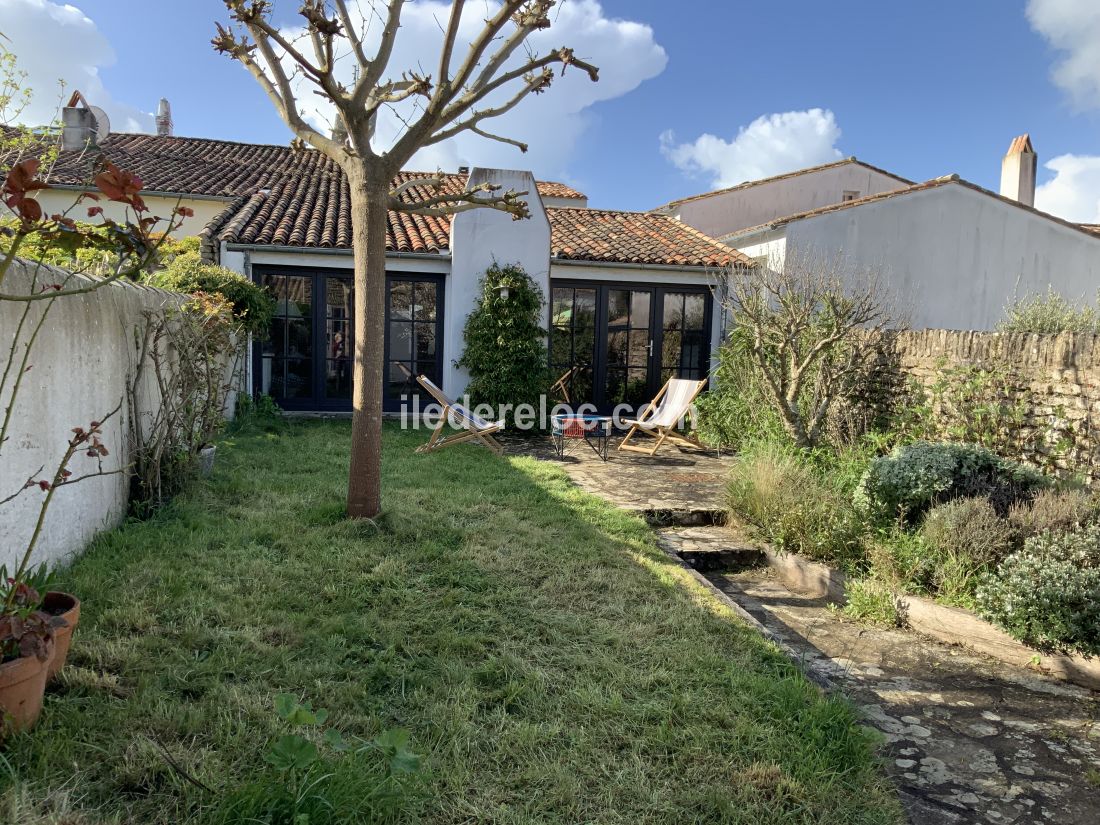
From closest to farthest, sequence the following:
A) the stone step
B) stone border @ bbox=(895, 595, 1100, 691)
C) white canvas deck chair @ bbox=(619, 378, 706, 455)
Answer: stone border @ bbox=(895, 595, 1100, 691), the stone step, white canvas deck chair @ bbox=(619, 378, 706, 455)

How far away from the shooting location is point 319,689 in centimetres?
301

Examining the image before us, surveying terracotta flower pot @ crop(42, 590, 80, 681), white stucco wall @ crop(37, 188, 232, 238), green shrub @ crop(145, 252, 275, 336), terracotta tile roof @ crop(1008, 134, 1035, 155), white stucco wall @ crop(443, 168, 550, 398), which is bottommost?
terracotta flower pot @ crop(42, 590, 80, 681)

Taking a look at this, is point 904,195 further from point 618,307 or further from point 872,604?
point 872,604

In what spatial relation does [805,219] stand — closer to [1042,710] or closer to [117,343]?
[1042,710]

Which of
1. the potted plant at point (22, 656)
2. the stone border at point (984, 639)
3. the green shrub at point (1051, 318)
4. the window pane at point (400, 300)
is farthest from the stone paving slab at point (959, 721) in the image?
the window pane at point (400, 300)

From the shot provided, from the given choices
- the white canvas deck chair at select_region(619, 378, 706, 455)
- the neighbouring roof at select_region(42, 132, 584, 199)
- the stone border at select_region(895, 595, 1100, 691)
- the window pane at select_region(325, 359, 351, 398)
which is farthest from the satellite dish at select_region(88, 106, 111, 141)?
the stone border at select_region(895, 595, 1100, 691)

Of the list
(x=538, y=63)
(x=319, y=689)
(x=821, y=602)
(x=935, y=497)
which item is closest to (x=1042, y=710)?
(x=821, y=602)

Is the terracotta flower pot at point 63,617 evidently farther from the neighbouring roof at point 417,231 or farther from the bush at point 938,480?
the neighbouring roof at point 417,231

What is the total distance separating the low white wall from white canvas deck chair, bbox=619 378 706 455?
6.40m

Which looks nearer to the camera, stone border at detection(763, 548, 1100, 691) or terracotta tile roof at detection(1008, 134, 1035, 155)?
stone border at detection(763, 548, 1100, 691)

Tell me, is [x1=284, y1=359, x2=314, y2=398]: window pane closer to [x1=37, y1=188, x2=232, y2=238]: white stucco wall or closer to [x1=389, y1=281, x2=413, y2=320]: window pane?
[x1=389, y1=281, x2=413, y2=320]: window pane

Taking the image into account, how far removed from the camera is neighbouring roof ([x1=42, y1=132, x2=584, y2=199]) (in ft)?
46.5

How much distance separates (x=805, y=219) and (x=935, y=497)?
7.70 metres

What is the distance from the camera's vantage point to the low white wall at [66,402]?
11.1 ft
